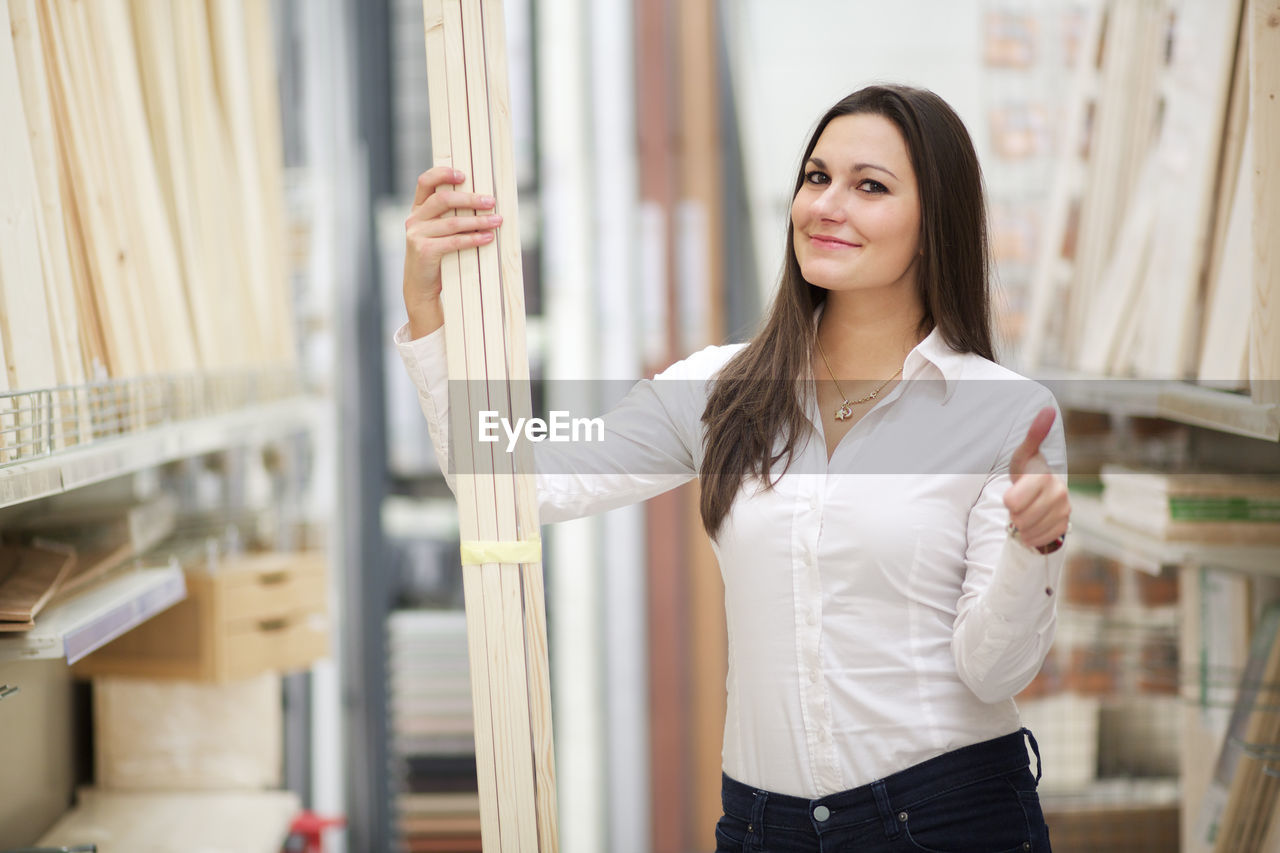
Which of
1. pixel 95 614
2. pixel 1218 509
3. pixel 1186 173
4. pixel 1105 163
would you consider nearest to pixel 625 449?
pixel 95 614

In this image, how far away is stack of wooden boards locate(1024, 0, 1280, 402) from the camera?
1830 mm

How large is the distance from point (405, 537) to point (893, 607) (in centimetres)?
251

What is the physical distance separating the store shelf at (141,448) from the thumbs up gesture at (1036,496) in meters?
1.28

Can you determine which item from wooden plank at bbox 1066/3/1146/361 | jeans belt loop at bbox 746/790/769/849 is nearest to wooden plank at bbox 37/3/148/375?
jeans belt loop at bbox 746/790/769/849

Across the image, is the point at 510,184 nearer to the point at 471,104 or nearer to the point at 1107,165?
the point at 471,104

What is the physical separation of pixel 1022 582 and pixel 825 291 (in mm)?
557

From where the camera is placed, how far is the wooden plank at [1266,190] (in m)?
1.78

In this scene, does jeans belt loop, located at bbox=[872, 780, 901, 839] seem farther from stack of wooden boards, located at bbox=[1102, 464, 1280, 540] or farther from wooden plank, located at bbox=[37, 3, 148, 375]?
wooden plank, located at bbox=[37, 3, 148, 375]

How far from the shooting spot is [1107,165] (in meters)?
3.03

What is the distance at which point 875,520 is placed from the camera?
146 centimetres

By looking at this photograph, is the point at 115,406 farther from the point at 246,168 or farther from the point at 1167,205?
the point at 1167,205

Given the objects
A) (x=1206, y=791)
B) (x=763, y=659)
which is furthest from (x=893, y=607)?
(x=1206, y=791)

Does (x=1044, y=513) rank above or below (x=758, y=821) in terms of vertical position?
A: above

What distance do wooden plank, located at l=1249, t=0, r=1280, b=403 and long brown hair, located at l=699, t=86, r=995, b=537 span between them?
0.55 metres
